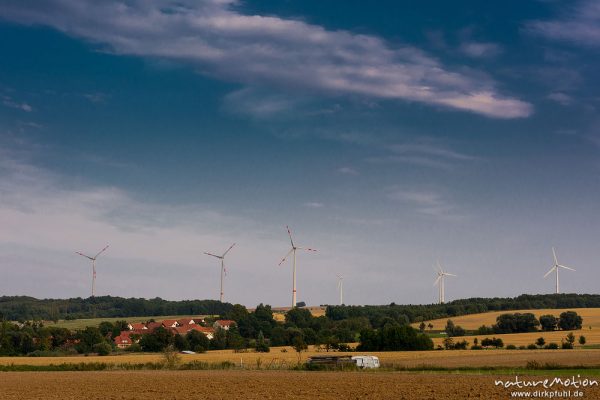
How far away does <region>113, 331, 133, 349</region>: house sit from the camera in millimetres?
160875

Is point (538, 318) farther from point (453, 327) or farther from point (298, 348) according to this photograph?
point (298, 348)

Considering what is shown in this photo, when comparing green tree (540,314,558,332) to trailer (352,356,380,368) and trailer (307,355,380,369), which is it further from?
trailer (352,356,380,368)

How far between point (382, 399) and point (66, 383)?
33.4 metres

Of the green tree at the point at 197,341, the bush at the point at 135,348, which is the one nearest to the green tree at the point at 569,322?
the green tree at the point at 197,341

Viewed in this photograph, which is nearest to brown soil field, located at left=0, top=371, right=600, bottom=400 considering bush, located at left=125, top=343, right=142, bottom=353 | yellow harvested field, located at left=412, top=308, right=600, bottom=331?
bush, located at left=125, top=343, right=142, bottom=353

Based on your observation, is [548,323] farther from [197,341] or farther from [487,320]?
[197,341]

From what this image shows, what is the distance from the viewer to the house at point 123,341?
528 ft

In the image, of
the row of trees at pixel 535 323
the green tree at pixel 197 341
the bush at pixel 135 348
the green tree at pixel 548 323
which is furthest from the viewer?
the green tree at pixel 548 323

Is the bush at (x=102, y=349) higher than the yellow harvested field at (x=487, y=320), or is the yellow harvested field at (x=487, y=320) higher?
the yellow harvested field at (x=487, y=320)

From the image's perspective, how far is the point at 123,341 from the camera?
164m

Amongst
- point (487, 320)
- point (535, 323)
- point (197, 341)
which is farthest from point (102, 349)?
point (487, 320)

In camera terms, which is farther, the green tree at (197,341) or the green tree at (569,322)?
the green tree at (569,322)

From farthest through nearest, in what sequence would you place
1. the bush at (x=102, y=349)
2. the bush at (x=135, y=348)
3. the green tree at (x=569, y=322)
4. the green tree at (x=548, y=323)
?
the green tree at (x=548, y=323)
the green tree at (x=569, y=322)
the bush at (x=135, y=348)
the bush at (x=102, y=349)

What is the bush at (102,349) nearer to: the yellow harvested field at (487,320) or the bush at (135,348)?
the bush at (135,348)
